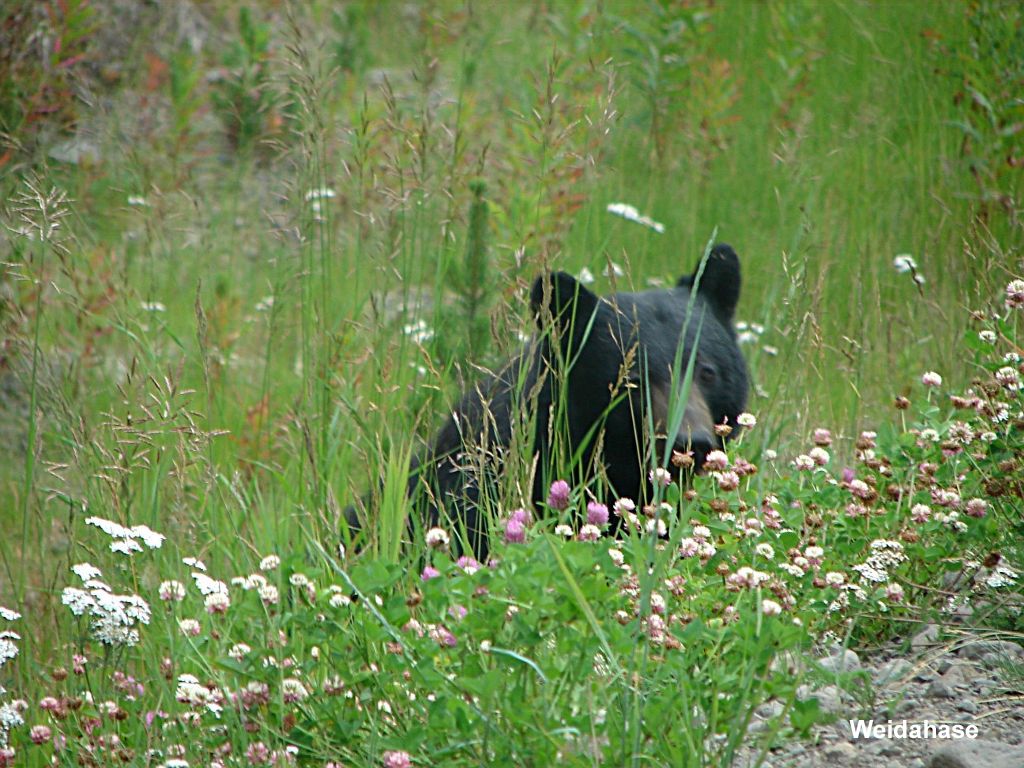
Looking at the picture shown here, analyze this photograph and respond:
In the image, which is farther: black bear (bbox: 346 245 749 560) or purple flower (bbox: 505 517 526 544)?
black bear (bbox: 346 245 749 560)

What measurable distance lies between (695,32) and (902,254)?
2.08 metres

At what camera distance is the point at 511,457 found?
255 cm

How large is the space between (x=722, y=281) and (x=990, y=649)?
227cm

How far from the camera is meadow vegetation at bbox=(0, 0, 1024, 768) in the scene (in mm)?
2043

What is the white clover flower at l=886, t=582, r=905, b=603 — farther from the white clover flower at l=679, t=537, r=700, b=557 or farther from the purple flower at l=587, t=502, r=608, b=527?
the purple flower at l=587, t=502, r=608, b=527

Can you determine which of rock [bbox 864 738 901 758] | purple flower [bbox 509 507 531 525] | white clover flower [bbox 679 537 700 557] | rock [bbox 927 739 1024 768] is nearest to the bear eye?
white clover flower [bbox 679 537 700 557]

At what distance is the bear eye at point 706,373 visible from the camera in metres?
4.19

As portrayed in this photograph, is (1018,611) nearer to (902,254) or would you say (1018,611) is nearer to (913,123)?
(902,254)

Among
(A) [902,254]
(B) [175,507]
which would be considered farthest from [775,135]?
(B) [175,507]

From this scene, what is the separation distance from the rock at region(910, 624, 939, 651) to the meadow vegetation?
3.1 inches

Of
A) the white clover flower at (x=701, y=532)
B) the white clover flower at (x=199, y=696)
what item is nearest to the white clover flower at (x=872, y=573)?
the white clover flower at (x=701, y=532)

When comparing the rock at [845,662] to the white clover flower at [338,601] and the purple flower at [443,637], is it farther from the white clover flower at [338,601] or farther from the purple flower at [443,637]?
the white clover flower at [338,601]

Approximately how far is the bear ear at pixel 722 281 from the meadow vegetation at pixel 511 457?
0.31 meters

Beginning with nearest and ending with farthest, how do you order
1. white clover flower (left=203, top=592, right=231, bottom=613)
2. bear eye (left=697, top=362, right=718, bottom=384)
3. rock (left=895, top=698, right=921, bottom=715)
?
white clover flower (left=203, top=592, right=231, bottom=613) < rock (left=895, top=698, right=921, bottom=715) < bear eye (left=697, top=362, right=718, bottom=384)
